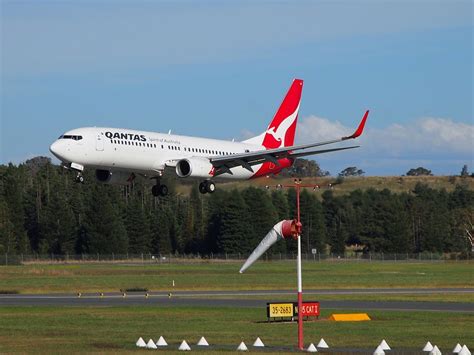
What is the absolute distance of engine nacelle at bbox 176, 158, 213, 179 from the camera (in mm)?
80250

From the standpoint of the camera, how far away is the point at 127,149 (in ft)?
253

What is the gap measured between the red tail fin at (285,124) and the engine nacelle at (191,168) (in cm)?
1245

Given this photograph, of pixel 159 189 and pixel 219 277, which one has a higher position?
pixel 159 189

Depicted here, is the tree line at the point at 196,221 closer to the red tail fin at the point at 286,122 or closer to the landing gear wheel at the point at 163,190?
the red tail fin at the point at 286,122

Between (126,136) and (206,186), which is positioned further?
(206,186)

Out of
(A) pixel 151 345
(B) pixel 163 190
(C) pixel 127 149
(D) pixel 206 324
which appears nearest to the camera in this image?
(A) pixel 151 345

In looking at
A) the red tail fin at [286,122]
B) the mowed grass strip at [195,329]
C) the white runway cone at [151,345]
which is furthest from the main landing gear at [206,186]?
the white runway cone at [151,345]

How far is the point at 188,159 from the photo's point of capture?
80.7m

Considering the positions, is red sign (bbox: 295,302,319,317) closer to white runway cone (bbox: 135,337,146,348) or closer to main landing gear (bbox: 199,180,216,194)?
white runway cone (bbox: 135,337,146,348)

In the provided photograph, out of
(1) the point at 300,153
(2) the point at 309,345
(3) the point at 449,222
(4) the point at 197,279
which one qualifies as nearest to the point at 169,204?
(3) the point at 449,222

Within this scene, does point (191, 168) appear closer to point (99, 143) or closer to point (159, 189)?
point (159, 189)

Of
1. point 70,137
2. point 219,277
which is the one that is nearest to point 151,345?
point 70,137

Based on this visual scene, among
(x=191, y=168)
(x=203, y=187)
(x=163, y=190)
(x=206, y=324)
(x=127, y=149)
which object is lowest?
(x=206, y=324)

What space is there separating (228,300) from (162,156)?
1163cm
